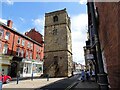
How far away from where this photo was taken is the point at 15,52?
28062mm

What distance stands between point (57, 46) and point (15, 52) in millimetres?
11078

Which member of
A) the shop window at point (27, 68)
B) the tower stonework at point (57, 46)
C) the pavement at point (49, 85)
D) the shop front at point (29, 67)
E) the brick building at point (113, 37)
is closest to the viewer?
the brick building at point (113, 37)

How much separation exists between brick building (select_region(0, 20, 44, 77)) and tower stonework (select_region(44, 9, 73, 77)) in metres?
4.21

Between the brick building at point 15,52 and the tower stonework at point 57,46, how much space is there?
166 inches

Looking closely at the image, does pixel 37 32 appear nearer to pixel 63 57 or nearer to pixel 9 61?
pixel 63 57

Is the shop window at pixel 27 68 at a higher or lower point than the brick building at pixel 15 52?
lower

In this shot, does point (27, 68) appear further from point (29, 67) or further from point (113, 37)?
point (113, 37)

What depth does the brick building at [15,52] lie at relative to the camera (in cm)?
2468

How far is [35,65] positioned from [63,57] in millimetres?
8130

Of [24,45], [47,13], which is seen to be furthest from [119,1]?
[47,13]

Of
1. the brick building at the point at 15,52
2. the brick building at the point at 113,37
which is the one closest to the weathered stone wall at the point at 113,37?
the brick building at the point at 113,37

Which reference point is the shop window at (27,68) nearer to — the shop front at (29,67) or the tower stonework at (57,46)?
the shop front at (29,67)

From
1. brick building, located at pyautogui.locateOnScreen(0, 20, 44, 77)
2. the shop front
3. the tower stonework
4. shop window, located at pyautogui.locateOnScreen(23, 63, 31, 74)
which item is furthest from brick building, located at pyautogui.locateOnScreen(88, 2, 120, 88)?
the tower stonework

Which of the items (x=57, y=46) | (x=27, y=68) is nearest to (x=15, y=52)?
(x=27, y=68)
